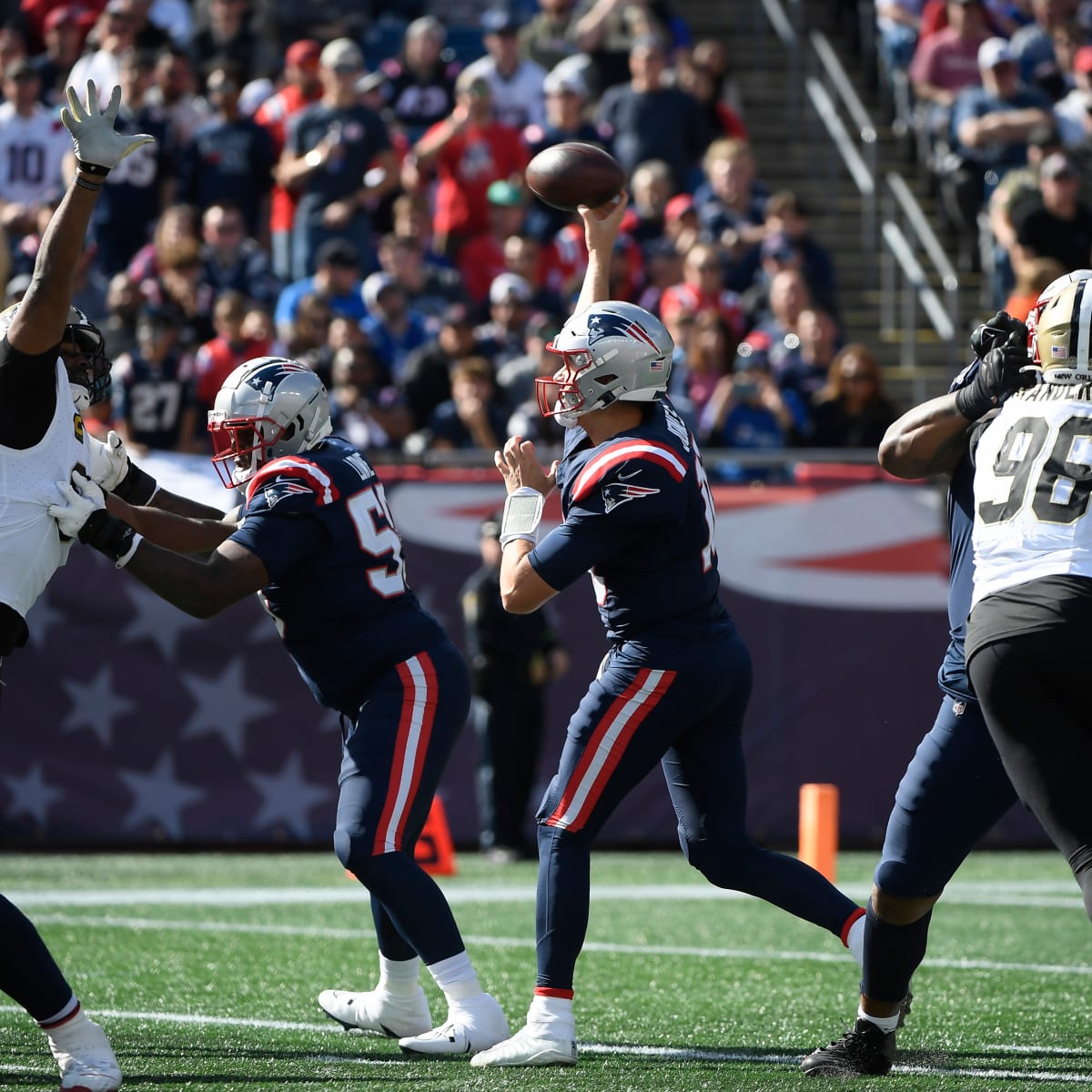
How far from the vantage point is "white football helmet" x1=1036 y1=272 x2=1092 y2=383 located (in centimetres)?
430

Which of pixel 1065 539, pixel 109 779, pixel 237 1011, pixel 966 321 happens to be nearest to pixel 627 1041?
pixel 237 1011

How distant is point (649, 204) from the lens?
12773mm

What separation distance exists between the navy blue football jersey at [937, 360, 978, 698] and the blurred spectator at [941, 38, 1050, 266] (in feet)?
30.0

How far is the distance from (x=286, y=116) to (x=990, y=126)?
15.9 ft

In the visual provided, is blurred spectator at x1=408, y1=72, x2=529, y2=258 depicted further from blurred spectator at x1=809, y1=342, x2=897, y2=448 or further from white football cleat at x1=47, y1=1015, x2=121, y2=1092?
white football cleat at x1=47, y1=1015, x2=121, y2=1092

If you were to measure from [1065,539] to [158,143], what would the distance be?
9194 millimetres

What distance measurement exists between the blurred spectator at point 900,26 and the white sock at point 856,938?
37.2 feet

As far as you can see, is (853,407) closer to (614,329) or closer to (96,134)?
(614,329)

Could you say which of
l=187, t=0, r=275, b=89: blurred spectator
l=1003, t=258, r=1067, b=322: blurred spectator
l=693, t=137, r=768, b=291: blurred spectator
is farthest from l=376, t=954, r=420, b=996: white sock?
l=187, t=0, r=275, b=89: blurred spectator

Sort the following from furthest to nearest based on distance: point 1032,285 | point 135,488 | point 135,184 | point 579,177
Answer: point 135,184 → point 1032,285 → point 579,177 → point 135,488

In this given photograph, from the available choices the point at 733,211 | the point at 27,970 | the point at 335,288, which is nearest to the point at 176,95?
the point at 335,288

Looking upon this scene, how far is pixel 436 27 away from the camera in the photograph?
1339 cm

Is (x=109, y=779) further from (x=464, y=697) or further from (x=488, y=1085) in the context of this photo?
(x=488, y=1085)

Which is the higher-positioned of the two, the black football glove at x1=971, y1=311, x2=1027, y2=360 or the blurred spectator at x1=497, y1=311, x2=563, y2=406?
the black football glove at x1=971, y1=311, x2=1027, y2=360
